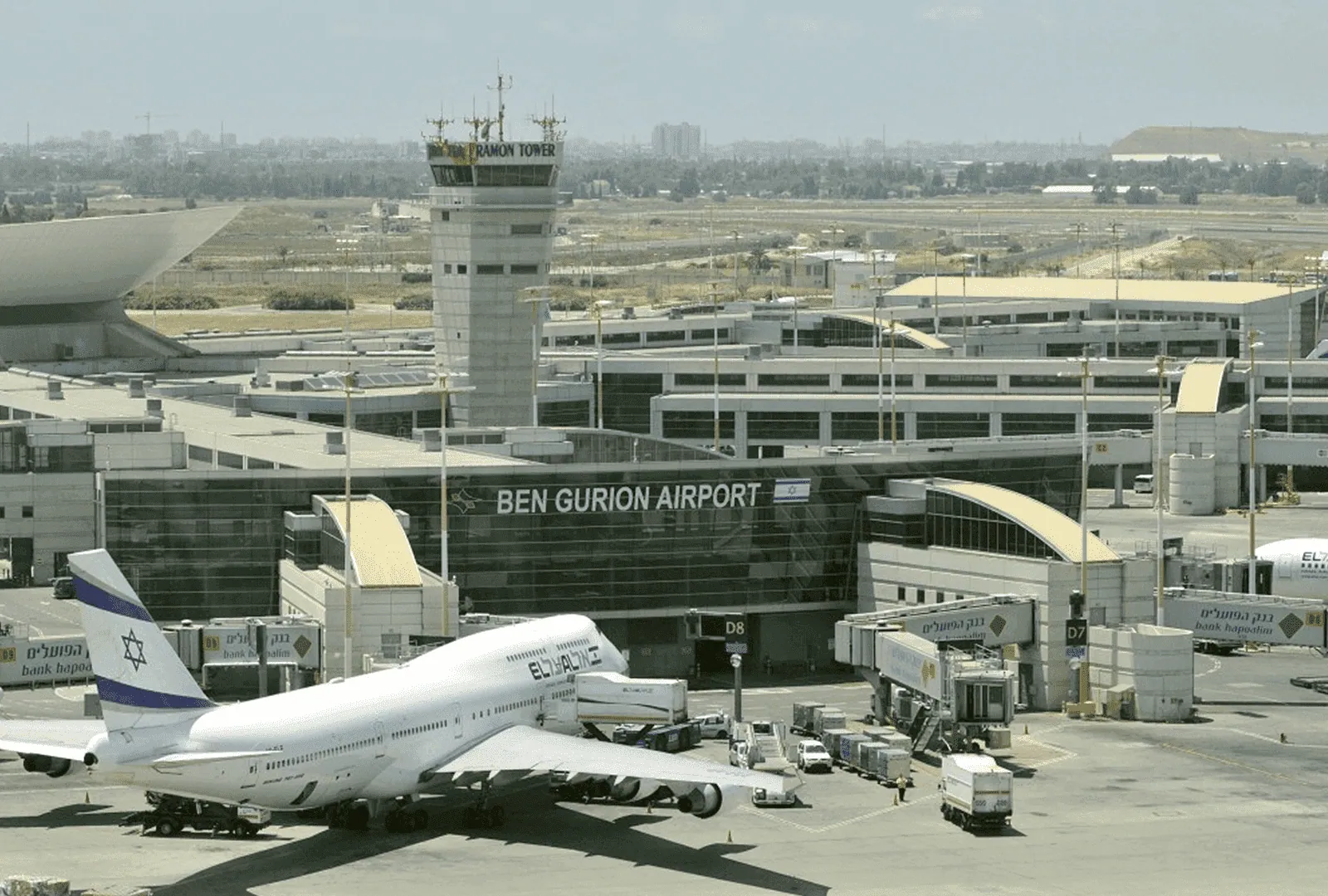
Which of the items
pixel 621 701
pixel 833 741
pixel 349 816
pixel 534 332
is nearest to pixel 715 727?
pixel 833 741

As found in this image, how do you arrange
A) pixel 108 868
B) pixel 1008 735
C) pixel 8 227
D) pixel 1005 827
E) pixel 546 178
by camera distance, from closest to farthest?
pixel 108 868, pixel 1005 827, pixel 1008 735, pixel 546 178, pixel 8 227

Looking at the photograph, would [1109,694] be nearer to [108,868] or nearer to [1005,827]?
[1005,827]

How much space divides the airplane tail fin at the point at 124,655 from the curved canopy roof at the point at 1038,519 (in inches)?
1840

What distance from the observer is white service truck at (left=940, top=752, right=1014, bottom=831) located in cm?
8156

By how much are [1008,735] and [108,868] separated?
35406mm

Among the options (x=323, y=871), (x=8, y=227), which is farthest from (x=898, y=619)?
(x=8, y=227)

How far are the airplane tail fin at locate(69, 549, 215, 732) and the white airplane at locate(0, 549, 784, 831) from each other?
0.04m

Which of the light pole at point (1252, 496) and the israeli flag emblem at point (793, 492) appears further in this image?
the light pole at point (1252, 496)

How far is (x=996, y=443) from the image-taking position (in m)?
145

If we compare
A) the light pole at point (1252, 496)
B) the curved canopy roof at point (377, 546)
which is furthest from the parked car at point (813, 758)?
the light pole at point (1252, 496)

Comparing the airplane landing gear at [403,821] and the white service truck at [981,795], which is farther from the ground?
the white service truck at [981,795]

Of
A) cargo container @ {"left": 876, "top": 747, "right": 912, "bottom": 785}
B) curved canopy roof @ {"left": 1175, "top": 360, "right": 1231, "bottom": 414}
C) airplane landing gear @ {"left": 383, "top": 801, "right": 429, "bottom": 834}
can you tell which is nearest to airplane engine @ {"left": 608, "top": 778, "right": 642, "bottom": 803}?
airplane landing gear @ {"left": 383, "top": 801, "right": 429, "bottom": 834}

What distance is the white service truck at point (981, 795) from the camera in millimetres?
81562

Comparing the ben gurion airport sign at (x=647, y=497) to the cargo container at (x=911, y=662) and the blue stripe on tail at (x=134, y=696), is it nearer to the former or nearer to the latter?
the cargo container at (x=911, y=662)
